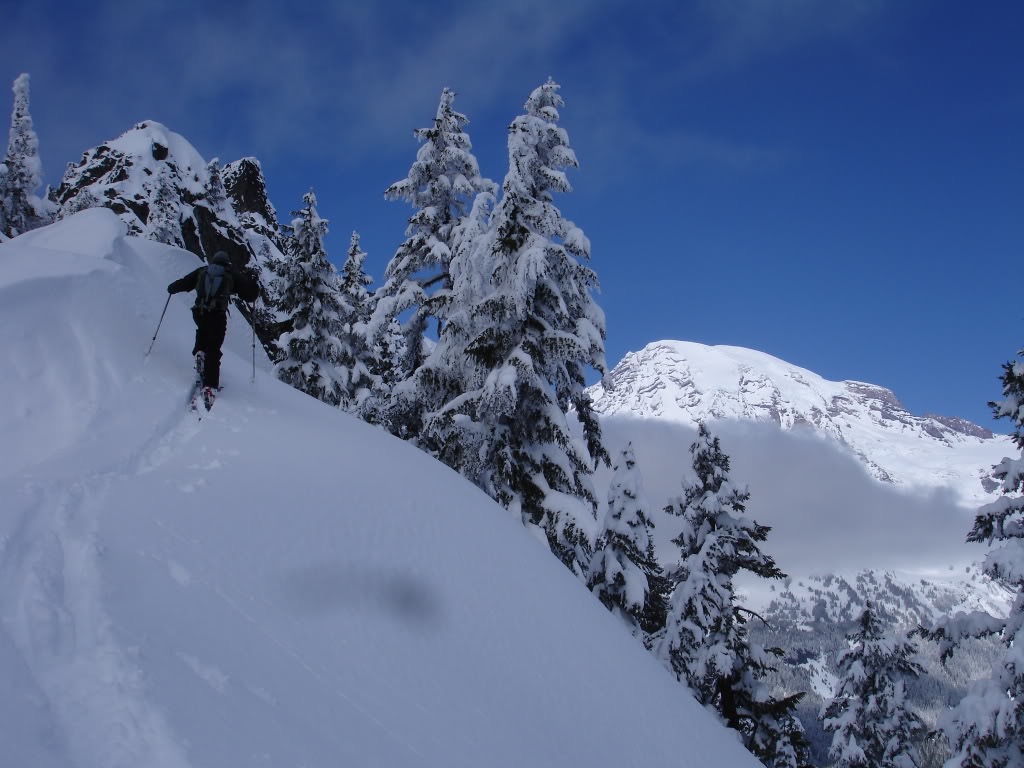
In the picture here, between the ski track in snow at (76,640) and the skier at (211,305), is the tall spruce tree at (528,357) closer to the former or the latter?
the skier at (211,305)

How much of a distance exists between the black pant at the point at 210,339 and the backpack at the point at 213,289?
0.29 feet

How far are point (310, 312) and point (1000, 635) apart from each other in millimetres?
20952

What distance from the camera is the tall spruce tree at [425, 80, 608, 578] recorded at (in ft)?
41.8

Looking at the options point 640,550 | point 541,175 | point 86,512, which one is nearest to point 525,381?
point 541,175

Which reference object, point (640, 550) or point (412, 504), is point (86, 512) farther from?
point (640, 550)

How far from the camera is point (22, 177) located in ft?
131

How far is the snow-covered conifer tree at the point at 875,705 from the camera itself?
22.7m

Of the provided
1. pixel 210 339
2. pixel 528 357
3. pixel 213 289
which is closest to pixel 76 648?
pixel 210 339

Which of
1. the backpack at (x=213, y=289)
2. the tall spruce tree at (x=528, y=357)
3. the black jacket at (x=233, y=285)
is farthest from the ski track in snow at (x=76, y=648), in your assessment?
the tall spruce tree at (x=528, y=357)

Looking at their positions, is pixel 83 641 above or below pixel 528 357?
below

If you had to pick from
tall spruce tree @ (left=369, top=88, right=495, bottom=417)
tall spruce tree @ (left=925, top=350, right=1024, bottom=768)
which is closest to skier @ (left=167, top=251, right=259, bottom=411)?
tall spruce tree @ (left=369, top=88, right=495, bottom=417)

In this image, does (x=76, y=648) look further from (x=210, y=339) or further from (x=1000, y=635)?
(x=1000, y=635)

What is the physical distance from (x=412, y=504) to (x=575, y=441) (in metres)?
7.22

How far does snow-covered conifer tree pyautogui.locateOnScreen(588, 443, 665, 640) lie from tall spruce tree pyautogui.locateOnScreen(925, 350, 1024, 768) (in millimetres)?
6557
